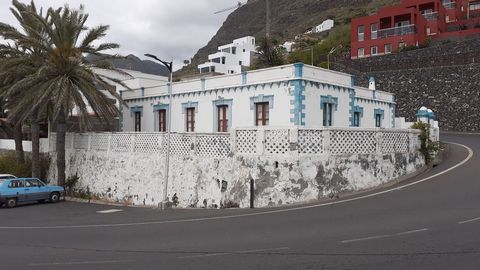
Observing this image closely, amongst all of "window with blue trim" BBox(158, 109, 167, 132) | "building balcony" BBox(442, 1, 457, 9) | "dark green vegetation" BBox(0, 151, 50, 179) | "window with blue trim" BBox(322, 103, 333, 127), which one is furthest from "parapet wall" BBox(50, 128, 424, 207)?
"building balcony" BBox(442, 1, 457, 9)

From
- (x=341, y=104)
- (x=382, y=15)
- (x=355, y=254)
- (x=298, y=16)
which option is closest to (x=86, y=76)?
(x=341, y=104)

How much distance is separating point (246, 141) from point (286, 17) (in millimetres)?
153171

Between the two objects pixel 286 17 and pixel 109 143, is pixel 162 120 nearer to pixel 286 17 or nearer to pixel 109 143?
pixel 109 143

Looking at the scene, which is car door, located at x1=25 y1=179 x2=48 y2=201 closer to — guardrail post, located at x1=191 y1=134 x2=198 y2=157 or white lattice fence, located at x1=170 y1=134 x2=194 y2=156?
white lattice fence, located at x1=170 y1=134 x2=194 y2=156

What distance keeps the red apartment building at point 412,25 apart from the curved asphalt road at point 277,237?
4427 cm

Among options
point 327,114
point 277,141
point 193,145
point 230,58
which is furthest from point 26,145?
point 230,58

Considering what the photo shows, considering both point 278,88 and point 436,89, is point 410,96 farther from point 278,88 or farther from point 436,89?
point 278,88

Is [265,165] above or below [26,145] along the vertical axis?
below

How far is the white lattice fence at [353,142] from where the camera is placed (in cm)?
1620

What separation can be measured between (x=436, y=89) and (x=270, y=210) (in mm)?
33371

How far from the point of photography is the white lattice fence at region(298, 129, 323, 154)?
Result: 15500 mm

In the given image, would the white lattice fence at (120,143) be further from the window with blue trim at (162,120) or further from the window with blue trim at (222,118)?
the window with blue trim at (162,120)

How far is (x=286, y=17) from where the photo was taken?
162m

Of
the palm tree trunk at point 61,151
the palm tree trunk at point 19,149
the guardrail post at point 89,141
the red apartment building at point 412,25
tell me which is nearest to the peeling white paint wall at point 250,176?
the guardrail post at point 89,141
